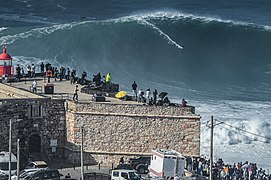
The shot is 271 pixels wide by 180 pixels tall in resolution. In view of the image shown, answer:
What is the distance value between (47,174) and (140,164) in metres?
5.85


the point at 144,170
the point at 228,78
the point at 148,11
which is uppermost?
the point at 148,11

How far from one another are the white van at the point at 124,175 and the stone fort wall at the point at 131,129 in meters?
4.68

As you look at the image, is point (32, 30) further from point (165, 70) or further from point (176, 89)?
point (176, 89)

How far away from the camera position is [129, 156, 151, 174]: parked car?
4962 centimetres

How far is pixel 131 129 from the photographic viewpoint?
5128cm

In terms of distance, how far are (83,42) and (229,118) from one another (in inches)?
1179

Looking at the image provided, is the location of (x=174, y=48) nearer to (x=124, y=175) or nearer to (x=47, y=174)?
(x=124, y=175)

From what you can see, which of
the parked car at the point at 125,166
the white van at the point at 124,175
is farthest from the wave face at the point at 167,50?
the white van at the point at 124,175

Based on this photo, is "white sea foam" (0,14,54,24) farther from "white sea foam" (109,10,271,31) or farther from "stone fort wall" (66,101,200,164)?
"stone fort wall" (66,101,200,164)

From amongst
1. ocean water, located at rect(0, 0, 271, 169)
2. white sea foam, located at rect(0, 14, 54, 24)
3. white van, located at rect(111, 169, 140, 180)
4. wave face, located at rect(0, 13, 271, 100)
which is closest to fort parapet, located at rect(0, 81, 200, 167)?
white van, located at rect(111, 169, 140, 180)

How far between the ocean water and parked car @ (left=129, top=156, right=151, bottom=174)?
46.8ft

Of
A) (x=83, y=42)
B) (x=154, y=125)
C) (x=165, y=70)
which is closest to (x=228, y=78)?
(x=165, y=70)

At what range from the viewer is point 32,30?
10094cm

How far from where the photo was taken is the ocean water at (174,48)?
245 feet
